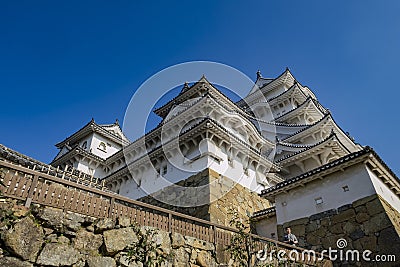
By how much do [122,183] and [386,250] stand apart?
18050mm

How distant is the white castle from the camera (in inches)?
502

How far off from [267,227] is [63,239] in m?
12.1

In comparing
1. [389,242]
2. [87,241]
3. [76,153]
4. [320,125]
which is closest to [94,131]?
[76,153]

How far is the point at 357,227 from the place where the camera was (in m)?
11.5

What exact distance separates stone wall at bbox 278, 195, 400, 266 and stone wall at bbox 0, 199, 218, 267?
7.33 meters

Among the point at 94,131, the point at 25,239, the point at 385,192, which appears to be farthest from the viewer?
the point at 94,131

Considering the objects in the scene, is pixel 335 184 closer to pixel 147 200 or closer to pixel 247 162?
pixel 247 162

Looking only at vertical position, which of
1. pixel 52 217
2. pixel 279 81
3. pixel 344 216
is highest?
pixel 279 81

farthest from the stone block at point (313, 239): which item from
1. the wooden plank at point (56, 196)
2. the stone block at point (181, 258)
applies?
the wooden plank at point (56, 196)

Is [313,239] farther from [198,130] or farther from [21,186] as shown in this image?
[21,186]

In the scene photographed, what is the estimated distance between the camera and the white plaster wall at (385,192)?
12033mm

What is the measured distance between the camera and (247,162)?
20281 mm

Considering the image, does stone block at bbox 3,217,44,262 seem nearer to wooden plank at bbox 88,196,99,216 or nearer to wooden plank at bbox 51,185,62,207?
wooden plank at bbox 51,185,62,207

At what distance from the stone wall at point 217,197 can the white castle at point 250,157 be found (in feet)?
1.58
